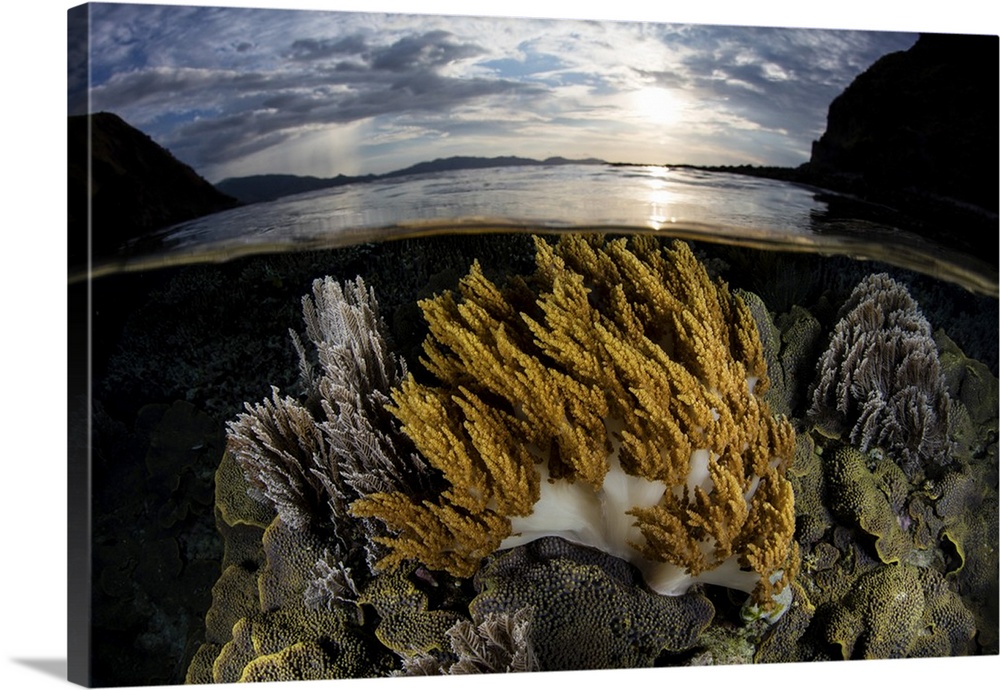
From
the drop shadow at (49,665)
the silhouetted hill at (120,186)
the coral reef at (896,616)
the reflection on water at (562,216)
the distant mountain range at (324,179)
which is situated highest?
the silhouetted hill at (120,186)

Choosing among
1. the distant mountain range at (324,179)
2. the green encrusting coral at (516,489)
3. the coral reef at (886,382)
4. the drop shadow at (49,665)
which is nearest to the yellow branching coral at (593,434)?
the green encrusting coral at (516,489)

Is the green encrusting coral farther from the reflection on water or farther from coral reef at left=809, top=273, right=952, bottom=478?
coral reef at left=809, top=273, right=952, bottom=478

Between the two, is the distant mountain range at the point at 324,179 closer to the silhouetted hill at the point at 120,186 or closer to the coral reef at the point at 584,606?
the silhouetted hill at the point at 120,186

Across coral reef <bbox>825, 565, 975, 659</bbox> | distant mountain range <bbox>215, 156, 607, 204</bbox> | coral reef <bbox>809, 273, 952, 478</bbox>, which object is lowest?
coral reef <bbox>825, 565, 975, 659</bbox>

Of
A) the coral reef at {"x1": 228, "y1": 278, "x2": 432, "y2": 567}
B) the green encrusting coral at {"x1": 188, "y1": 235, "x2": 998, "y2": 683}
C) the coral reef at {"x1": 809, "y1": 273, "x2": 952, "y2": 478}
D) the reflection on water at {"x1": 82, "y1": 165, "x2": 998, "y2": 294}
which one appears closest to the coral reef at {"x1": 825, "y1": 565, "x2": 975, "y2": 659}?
the green encrusting coral at {"x1": 188, "y1": 235, "x2": 998, "y2": 683}

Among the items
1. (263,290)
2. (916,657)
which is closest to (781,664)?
(916,657)

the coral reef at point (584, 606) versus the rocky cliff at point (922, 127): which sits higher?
the rocky cliff at point (922, 127)
